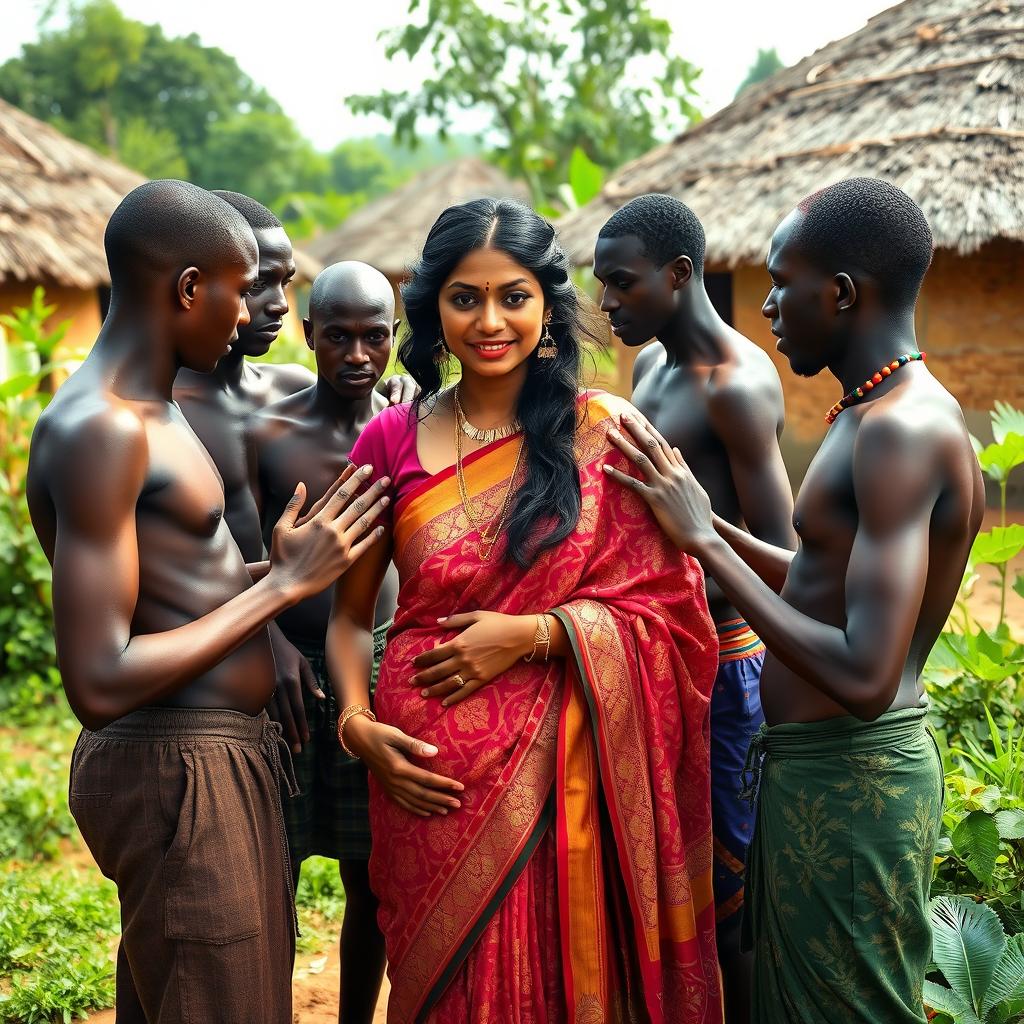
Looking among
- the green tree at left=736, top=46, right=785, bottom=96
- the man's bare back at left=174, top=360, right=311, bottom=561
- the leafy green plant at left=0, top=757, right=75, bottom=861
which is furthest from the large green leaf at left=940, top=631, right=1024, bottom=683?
the green tree at left=736, top=46, right=785, bottom=96

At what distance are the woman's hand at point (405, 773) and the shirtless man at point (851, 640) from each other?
669 mm

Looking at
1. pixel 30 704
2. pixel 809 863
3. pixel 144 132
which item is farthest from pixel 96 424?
pixel 144 132

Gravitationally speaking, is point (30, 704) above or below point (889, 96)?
below

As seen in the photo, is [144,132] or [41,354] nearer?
[41,354]

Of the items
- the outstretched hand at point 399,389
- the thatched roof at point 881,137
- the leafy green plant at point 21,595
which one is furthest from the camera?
the thatched roof at point 881,137

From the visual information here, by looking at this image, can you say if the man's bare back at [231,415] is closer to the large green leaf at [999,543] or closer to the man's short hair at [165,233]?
the man's short hair at [165,233]

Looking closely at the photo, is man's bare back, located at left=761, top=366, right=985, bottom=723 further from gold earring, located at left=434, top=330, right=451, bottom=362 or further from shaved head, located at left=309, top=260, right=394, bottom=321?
shaved head, located at left=309, top=260, right=394, bottom=321

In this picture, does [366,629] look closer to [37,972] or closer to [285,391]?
[285,391]

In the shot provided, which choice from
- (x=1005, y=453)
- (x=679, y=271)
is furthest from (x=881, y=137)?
(x=679, y=271)

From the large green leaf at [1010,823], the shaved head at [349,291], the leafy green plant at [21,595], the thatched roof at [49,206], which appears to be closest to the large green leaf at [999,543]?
the large green leaf at [1010,823]

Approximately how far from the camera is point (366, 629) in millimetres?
2521

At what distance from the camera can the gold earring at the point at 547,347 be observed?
97.7 inches

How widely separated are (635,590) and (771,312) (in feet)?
2.12

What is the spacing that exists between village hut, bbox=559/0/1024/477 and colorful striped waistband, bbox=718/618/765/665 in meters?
5.55
